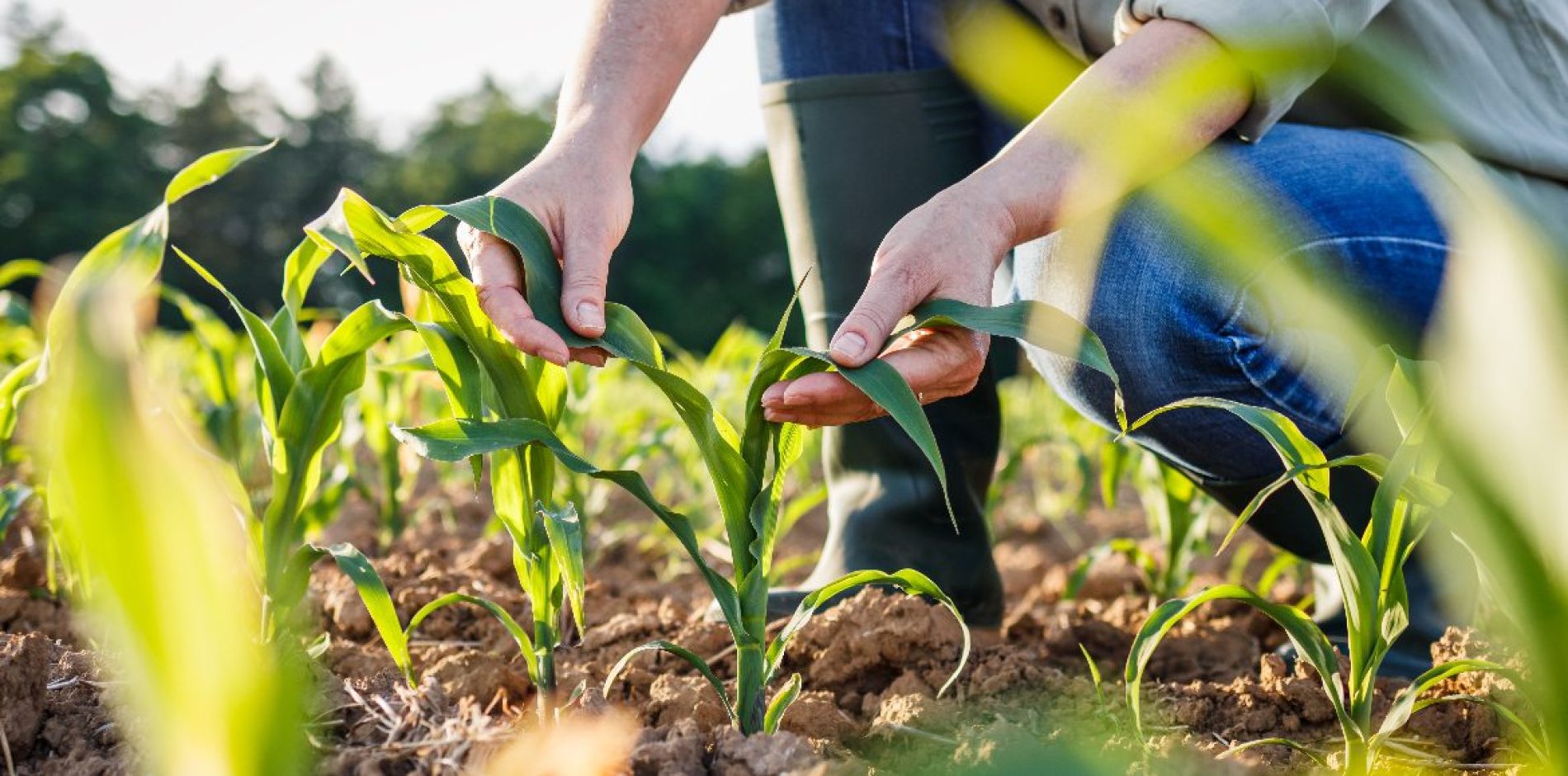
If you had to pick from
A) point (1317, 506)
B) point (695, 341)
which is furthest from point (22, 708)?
point (695, 341)

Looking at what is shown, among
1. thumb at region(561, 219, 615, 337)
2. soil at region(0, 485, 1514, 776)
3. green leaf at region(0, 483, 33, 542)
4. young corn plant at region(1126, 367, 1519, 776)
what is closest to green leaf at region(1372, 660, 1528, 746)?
young corn plant at region(1126, 367, 1519, 776)

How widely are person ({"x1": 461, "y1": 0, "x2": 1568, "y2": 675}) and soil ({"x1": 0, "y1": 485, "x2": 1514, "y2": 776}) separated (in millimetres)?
207

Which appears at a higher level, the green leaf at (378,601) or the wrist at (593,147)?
the wrist at (593,147)

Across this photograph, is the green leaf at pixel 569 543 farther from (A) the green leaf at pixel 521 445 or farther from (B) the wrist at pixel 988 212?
(B) the wrist at pixel 988 212

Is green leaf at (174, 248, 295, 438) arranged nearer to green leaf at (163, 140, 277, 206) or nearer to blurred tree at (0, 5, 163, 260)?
green leaf at (163, 140, 277, 206)

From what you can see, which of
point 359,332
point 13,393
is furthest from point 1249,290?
point 13,393

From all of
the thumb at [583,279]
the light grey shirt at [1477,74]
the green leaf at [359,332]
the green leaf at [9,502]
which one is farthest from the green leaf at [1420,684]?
the green leaf at [9,502]

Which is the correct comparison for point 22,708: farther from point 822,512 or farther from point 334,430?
point 822,512

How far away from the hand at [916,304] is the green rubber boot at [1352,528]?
675 mm

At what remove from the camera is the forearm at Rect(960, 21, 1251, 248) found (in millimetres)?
1150

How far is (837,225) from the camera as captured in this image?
174cm

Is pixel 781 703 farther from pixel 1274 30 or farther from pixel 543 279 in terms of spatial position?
pixel 1274 30

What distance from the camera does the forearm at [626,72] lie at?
4.13 ft

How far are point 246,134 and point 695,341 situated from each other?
13.4 m
